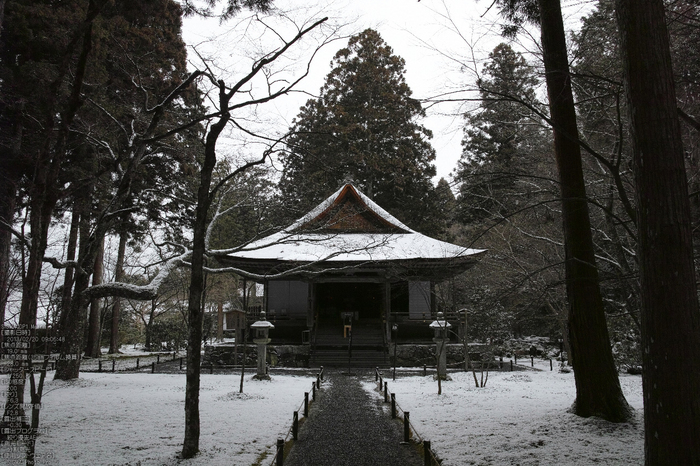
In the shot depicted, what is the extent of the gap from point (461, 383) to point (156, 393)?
761 centimetres

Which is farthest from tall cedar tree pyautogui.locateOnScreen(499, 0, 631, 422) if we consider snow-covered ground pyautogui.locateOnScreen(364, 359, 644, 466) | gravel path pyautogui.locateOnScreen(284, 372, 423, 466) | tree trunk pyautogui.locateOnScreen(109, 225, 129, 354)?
tree trunk pyautogui.locateOnScreen(109, 225, 129, 354)

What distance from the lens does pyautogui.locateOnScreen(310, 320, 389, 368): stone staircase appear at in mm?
17078

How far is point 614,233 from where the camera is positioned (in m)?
6.71

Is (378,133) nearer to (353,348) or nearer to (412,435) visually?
(353,348)

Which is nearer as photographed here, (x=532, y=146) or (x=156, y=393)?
(x=156, y=393)

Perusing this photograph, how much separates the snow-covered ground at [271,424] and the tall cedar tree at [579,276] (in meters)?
0.38

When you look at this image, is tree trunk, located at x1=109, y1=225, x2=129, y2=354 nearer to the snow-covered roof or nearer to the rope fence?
Answer: the snow-covered roof

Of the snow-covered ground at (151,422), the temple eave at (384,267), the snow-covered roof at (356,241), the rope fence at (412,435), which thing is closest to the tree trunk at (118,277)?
the snow-covered roof at (356,241)

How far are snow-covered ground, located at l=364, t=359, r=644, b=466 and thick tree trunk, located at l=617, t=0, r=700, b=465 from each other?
134 cm

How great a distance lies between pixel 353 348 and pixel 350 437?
37.5 ft

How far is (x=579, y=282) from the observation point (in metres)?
6.67

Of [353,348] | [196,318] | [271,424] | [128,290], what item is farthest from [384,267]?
[196,318]

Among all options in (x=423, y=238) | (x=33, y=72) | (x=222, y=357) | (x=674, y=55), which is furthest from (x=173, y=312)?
(x=674, y=55)

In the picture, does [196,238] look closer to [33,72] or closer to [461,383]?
[33,72]
